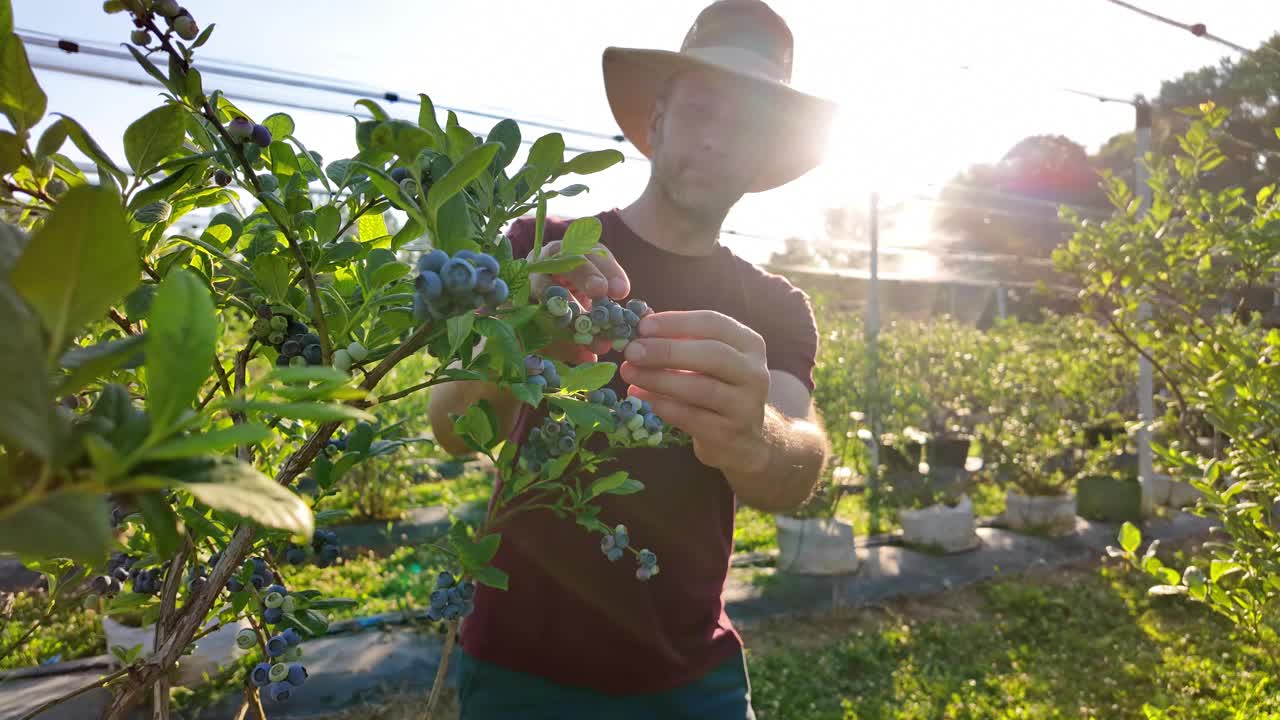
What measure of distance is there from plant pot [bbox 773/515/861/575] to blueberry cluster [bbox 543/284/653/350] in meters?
4.59

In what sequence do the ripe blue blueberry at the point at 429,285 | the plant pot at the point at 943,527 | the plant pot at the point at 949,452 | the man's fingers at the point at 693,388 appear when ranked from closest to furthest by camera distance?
the ripe blue blueberry at the point at 429,285, the man's fingers at the point at 693,388, the plant pot at the point at 943,527, the plant pot at the point at 949,452

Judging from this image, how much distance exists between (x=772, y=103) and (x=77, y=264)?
1.99m

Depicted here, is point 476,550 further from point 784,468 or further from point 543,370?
point 784,468

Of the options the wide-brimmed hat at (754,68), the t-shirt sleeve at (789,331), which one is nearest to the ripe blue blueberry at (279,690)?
the t-shirt sleeve at (789,331)

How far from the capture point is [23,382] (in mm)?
256

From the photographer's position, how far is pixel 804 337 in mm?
2051

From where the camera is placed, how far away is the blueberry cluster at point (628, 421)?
731mm

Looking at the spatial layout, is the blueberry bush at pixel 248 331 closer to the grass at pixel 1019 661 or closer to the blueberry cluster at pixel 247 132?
the blueberry cluster at pixel 247 132

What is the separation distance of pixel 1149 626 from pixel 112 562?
5226mm

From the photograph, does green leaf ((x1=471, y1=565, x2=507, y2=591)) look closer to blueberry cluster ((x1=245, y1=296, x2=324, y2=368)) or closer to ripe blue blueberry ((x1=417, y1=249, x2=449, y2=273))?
blueberry cluster ((x1=245, y1=296, x2=324, y2=368))

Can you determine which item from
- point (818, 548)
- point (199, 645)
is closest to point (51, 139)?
point (199, 645)

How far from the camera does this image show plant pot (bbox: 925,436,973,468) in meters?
8.02

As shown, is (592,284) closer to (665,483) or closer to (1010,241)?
(665,483)

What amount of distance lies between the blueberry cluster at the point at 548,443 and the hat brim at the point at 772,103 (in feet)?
4.41
